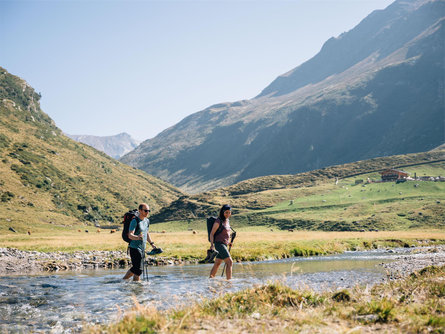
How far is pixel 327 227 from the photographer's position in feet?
299

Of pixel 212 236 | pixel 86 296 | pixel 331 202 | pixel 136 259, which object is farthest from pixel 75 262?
pixel 331 202

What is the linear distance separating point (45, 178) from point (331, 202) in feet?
288

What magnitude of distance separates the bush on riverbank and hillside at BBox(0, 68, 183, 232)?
246 ft

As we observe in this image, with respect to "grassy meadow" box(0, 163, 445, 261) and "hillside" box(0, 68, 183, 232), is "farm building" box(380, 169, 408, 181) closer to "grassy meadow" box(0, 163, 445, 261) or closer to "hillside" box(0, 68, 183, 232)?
"grassy meadow" box(0, 163, 445, 261)

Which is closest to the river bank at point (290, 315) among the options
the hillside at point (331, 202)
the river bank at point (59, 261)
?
the river bank at point (59, 261)

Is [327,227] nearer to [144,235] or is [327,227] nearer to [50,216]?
[50,216]

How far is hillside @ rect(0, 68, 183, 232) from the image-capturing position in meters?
95.2

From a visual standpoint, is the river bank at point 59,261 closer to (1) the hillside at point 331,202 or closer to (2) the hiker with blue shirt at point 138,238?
(2) the hiker with blue shirt at point 138,238

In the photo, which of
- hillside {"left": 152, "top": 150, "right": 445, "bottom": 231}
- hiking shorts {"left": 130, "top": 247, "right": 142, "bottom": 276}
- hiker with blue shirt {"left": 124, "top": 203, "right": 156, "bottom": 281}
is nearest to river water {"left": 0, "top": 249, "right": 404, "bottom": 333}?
hiking shorts {"left": 130, "top": 247, "right": 142, "bottom": 276}

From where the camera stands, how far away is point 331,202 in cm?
11944

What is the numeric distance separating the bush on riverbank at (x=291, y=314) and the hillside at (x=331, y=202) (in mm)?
82122

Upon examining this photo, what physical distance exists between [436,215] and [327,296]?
9018cm

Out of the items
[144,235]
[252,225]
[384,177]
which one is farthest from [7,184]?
[384,177]

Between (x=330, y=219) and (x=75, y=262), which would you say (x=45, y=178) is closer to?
(x=330, y=219)
